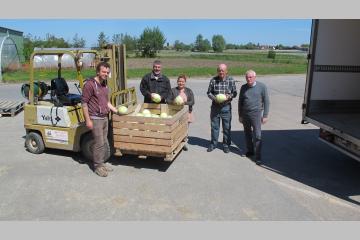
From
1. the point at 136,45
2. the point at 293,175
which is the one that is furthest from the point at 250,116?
the point at 136,45

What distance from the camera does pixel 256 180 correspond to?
610cm

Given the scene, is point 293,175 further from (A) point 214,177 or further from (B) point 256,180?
(A) point 214,177

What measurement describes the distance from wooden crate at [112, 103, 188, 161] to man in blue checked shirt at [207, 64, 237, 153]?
1.25m

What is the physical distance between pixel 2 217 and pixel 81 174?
1.75 meters

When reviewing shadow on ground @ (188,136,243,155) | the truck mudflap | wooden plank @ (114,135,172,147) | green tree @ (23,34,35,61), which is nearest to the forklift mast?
wooden plank @ (114,135,172,147)

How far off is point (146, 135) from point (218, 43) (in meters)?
111

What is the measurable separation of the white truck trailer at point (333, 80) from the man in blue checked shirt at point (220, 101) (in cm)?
150

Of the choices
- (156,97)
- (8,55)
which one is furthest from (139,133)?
(8,55)

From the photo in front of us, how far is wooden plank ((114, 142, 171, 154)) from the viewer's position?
20.3 ft

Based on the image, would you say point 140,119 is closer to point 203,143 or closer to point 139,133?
point 139,133

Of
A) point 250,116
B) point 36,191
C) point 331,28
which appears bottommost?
point 36,191

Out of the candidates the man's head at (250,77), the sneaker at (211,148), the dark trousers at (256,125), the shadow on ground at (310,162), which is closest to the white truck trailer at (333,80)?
the shadow on ground at (310,162)

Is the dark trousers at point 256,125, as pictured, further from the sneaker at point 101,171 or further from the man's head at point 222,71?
the sneaker at point 101,171

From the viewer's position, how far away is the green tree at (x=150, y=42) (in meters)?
75.2
